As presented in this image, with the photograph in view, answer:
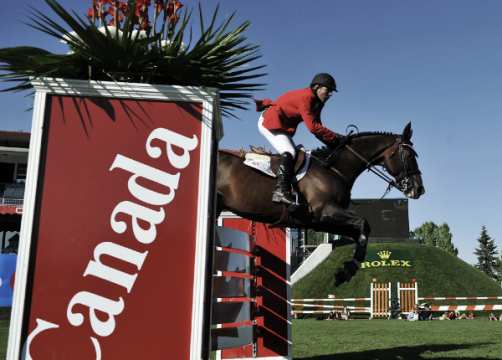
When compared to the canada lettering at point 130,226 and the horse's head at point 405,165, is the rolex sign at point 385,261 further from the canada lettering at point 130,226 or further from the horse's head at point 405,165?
the canada lettering at point 130,226

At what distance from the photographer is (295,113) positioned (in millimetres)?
4809

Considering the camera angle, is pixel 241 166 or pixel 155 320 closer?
pixel 155 320

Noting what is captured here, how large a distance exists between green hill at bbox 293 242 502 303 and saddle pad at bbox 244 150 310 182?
24.5m

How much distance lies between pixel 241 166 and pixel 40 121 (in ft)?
8.62

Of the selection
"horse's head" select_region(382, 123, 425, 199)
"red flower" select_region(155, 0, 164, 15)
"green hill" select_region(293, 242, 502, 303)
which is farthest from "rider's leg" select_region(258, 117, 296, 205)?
"green hill" select_region(293, 242, 502, 303)

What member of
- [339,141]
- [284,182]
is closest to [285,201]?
[284,182]

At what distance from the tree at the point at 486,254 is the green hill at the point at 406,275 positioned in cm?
5069

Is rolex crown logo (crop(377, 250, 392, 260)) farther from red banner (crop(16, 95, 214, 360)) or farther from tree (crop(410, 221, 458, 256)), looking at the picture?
tree (crop(410, 221, 458, 256))

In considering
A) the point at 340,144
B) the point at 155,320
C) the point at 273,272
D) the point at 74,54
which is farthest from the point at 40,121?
the point at 273,272

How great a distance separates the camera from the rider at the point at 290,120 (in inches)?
183

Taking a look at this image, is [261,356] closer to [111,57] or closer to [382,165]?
[382,165]

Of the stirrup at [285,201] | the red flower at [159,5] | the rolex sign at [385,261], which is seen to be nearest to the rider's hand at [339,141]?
the stirrup at [285,201]

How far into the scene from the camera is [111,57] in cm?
289

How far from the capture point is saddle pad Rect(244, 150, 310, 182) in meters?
4.86
